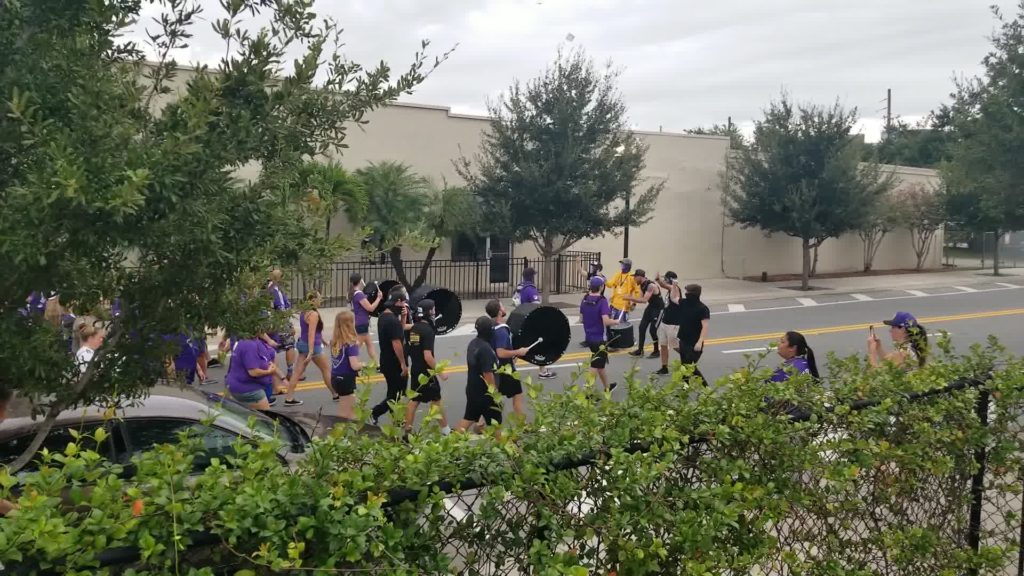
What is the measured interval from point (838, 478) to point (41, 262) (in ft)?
8.98

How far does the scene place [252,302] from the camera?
372 centimetres

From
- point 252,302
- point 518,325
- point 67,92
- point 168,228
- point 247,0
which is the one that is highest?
point 247,0

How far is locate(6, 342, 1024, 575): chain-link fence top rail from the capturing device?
7.22 feet

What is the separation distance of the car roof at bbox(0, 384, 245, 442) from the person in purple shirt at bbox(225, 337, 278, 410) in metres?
1.78

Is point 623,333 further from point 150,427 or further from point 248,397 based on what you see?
point 150,427

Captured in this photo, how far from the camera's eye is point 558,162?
1998 centimetres

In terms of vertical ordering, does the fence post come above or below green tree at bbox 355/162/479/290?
below

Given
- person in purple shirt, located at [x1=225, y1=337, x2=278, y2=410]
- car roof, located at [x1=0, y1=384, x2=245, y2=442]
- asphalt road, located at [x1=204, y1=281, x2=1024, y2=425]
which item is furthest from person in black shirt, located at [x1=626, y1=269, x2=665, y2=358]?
car roof, located at [x1=0, y1=384, x2=245, y2=442]

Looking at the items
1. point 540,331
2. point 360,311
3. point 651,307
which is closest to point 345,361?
point 360,311

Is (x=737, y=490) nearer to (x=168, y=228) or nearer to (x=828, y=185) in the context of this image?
(x=168, y=228)

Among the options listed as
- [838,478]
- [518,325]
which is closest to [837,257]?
[518,325]

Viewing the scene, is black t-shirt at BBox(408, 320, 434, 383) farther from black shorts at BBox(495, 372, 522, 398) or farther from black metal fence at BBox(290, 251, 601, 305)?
black metal fence at BBox(290, 251, 601, 305)

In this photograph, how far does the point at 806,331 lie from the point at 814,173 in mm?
8992

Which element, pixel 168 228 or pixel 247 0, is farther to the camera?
pixel 247 0
